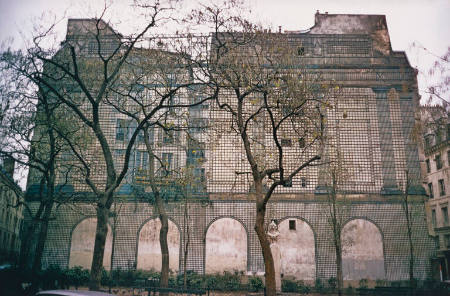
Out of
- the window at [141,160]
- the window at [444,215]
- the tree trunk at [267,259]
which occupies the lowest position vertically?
the tree trunk at [267,259]

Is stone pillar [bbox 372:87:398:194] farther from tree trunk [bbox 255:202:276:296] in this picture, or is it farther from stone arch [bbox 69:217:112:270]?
stone arch [bbox 69:217:112:270]

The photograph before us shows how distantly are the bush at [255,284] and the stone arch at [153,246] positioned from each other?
16.0 feet

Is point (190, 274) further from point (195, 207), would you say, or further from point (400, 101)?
point (400, 101)

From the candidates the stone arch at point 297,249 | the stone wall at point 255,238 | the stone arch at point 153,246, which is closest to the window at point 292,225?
the stone arch at point 297,249

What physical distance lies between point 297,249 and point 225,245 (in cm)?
449

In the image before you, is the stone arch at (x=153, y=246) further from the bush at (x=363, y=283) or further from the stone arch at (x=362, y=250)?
the bush at (x=363, y=283)

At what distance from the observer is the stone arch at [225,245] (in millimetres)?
23656

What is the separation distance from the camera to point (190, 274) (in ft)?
74.9

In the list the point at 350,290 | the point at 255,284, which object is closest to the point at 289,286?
the point at 255,284

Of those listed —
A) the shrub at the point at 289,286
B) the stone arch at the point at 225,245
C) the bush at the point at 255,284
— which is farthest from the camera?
the stone arch at the point at 225,245

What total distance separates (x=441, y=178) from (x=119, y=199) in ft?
98.3

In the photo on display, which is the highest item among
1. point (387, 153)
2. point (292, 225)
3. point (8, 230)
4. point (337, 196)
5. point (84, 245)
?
point (387, 153)

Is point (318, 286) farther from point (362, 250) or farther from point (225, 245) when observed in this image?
point (225, 245)

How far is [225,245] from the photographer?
78.7 ft
